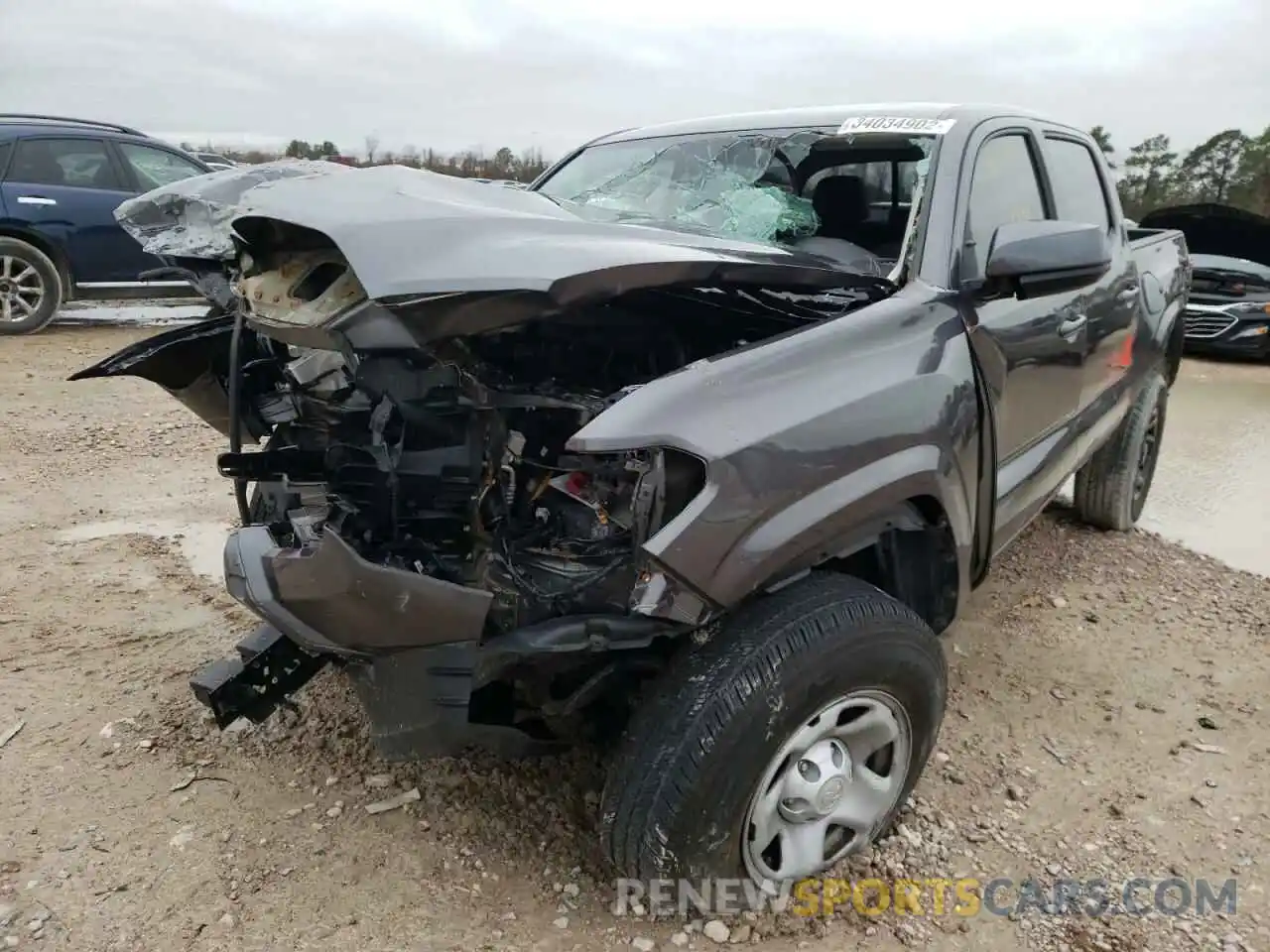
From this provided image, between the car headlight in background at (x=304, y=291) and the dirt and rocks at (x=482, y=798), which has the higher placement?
the car headlight in background at (x=304, y=291)

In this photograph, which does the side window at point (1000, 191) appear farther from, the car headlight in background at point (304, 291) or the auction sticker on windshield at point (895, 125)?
the car headlight in background at point (304, 291)

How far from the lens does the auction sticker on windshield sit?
2.87m

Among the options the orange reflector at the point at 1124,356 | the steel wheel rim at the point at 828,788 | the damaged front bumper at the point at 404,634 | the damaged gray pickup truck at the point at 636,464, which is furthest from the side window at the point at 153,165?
the steel wheel rim at the point at 828,788

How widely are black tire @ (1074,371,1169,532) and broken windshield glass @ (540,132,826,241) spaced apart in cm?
223

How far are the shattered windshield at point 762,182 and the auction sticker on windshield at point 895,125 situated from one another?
0.10 feet

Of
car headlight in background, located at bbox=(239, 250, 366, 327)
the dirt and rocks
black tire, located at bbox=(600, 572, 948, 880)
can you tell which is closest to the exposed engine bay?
car headlight in background, located at bbox=(239, 250, 366, 327)

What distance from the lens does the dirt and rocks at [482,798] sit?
2.15 metres

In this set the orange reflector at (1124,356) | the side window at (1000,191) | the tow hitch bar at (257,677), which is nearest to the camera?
the tow hitch bar at (257,677)

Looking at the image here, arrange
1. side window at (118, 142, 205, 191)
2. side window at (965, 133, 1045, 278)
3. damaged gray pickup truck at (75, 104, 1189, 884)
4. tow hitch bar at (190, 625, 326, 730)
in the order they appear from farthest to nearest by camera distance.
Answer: side window at (118, 142, 205, 191)
side window at (965, 133, 1045, 278)
tow hitch bar at (190, 625, 326, 730)
damaged gray pickup truck at (75, 104, 1189, 884)

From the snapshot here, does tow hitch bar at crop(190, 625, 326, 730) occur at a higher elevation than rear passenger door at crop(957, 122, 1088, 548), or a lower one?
lower

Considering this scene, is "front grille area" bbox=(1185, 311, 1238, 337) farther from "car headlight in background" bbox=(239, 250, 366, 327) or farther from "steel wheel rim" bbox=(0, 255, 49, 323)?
"steel wheel rim" bbox=(0, 255, 49, 323)

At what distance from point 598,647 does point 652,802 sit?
0.33 m

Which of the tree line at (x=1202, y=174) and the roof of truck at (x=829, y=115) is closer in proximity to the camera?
the roof of truck at (x=829, y=115)

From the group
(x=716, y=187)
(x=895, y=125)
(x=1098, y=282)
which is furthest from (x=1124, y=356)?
(x=716, y=187)
